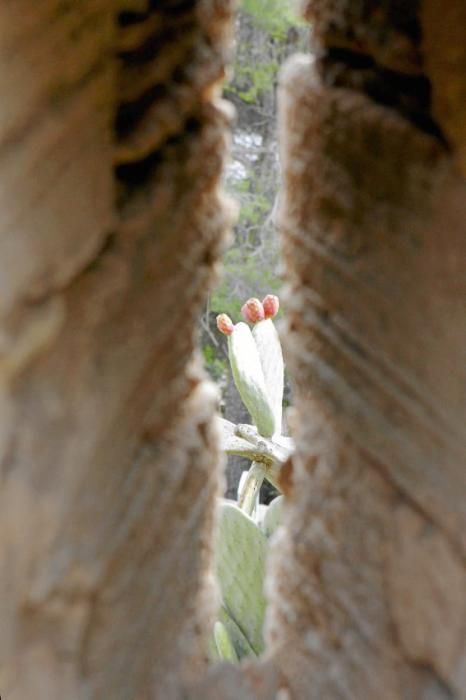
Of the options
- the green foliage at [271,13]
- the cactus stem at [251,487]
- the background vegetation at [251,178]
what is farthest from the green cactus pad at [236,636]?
the green foliage at [271,13]

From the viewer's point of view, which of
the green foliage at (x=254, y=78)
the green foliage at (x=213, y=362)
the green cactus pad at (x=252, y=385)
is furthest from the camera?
the green foliage at (x=213, y=362)

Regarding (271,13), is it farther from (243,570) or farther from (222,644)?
(222,644)

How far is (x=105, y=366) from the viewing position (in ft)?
1.41

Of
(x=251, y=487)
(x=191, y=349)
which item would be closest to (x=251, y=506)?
(x=251, y=487)

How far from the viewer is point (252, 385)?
4.46 feet

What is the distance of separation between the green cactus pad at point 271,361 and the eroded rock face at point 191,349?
93 cm

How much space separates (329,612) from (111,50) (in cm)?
34

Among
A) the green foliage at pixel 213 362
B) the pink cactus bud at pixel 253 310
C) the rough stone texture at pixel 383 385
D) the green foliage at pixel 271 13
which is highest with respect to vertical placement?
the rough stone texture at pixel 383 385

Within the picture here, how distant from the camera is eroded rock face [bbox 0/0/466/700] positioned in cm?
40

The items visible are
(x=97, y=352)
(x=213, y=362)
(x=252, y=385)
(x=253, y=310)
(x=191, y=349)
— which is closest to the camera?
(x=97, y=352)

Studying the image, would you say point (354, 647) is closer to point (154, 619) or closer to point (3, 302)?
point (154, 619)

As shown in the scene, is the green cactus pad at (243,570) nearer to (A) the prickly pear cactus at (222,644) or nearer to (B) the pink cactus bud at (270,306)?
(A) the prickly pear cactus at (222,644)

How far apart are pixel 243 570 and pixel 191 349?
75 cm

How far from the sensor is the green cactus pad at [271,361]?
1501 millimetres
